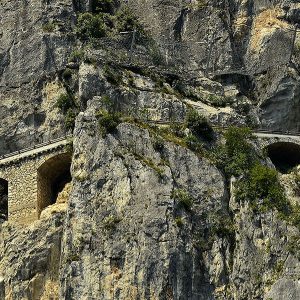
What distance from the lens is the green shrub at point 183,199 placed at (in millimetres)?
47750

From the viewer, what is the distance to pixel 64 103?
5772cm

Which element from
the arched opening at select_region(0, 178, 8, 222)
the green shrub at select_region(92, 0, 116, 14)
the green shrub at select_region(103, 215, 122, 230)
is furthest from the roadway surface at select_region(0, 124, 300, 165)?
the green shrub at select_region(92, 0, 116, 14)

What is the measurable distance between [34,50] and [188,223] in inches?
788

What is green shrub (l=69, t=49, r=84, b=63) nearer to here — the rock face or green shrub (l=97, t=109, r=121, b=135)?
the rock face

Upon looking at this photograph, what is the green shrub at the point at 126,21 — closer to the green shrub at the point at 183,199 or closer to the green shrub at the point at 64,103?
the green shrub at the point at 64,103

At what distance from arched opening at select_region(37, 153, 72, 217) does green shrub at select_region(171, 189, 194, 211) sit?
24.9 feet

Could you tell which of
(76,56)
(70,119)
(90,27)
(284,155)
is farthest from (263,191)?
(90,27)

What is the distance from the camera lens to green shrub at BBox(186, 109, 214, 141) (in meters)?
52.8

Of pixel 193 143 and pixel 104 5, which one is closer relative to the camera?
pixel 193 143

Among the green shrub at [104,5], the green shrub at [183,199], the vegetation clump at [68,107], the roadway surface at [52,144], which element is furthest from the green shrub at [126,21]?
the green shrub at [183,199]

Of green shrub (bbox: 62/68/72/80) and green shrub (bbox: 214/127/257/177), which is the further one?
green shrub (bbox: 62/68/72/80)

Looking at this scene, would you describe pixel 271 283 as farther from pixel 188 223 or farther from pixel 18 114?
pixel 18 114

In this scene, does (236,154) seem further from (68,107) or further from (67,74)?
(67,74)

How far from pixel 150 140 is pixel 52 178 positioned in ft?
21.9
